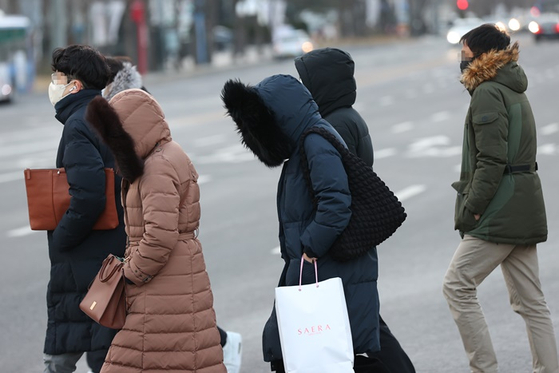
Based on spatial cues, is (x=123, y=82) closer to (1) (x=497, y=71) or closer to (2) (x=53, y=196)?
(2) (x=53, y=196)

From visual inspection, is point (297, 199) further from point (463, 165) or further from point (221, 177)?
point (221, 177)

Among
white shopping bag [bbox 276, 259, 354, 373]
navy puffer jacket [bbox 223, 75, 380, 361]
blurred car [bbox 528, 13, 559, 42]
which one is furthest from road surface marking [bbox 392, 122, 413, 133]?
blurred car [bbox 528, 13, 559, 42]

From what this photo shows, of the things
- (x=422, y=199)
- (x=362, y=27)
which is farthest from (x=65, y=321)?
(x=362, y=27)

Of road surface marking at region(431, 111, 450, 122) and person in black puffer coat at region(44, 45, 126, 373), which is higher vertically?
person in black puffer coat at region(44, 45, 126, 373)

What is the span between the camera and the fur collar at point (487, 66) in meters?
4.97

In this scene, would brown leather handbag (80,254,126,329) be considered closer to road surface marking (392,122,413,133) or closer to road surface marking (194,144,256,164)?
road surface marking (194,144,256,164)

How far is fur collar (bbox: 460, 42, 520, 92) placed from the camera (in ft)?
16.3

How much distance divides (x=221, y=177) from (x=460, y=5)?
51.2 meters

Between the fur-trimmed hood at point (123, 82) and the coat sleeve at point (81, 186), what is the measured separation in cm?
94

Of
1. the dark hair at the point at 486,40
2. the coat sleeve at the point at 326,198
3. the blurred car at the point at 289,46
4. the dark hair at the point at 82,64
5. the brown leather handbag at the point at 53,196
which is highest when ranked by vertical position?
the dark hair at the point at 486,40

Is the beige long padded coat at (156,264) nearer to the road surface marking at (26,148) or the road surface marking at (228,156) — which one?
the road surface marking at (228,156)

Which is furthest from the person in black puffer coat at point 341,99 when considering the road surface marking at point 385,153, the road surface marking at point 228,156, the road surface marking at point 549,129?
the road surface marking at point 549,129

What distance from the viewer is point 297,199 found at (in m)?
4.28

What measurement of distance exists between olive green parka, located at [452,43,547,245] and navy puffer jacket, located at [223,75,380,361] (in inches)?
36.0
